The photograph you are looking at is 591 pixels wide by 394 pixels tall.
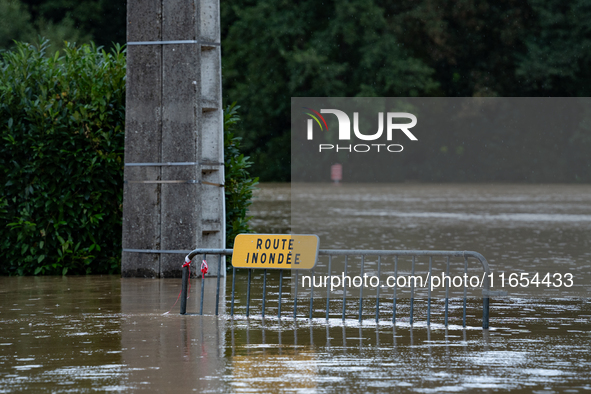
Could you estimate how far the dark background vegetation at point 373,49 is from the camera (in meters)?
65.2

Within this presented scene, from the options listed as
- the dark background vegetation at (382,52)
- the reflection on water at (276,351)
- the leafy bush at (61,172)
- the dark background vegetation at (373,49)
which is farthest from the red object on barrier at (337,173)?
the reflection on water at (276,351)

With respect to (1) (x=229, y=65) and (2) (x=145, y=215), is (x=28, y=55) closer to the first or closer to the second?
(2) (x=145, y=215)

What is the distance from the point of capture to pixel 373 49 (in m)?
65.6

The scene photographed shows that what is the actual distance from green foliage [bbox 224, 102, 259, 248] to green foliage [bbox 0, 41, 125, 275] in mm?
1606

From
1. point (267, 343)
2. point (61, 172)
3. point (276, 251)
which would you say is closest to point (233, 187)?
point (61, 172)

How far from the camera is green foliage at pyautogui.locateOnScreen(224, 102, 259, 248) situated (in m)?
14.6

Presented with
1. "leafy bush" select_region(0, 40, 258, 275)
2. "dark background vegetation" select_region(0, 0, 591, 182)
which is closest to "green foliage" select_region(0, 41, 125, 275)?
"leafy bush" select_region(0, 40, 258, 275)

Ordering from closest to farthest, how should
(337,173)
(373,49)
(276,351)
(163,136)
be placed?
1. (276,351)
2. (163,136)
3. (337,173)
4. (373,49)

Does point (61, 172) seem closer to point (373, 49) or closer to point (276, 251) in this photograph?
point (276, 251)

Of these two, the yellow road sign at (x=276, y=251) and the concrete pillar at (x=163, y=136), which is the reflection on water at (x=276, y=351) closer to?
the yellow road sign at (x=276, y=251)

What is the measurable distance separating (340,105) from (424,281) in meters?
52.0

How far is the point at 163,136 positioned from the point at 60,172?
5.57 feet

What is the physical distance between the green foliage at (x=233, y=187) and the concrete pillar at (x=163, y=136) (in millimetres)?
1128

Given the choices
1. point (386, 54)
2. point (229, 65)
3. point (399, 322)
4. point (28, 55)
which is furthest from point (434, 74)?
point (399, 322)
